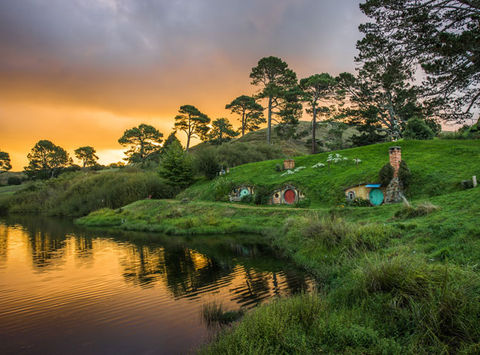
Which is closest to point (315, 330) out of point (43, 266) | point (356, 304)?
point (356, 304)

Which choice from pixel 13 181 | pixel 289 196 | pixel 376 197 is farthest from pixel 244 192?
pixel 13 181

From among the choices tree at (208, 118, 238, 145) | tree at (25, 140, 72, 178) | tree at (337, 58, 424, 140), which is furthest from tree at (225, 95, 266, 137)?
tree at (25, 140, 72, 178)

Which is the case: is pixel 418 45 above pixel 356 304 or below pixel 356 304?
above

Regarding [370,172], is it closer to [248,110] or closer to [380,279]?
[380,279]

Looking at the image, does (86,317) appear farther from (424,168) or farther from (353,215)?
(424,168)

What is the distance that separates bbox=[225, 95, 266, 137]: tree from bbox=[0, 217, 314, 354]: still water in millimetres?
49998

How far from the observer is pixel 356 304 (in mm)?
7660

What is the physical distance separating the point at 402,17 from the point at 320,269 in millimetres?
11005

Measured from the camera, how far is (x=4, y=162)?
331 feet

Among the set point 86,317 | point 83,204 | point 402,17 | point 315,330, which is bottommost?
point 86,317

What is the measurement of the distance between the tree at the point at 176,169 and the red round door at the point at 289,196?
78.8 feet

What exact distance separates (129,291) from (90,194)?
50999mm

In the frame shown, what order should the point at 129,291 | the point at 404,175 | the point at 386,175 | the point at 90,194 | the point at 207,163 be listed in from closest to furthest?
the point at 129,291 < the point at 404,175 < the point at 386,175 < the point at 207,163 < the point at 90,194

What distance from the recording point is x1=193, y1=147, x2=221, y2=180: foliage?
176ft
